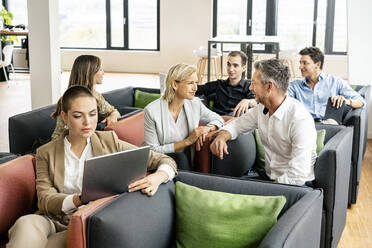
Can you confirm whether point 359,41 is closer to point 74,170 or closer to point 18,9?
point 74,170

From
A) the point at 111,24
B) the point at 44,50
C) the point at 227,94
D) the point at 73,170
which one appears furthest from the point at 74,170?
the point at 111,24

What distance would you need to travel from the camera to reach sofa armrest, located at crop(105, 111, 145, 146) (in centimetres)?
369

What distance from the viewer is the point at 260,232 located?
7.10 feet

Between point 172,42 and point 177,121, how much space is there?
9.18 m

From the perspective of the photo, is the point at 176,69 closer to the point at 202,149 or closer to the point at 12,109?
the point at 202,149

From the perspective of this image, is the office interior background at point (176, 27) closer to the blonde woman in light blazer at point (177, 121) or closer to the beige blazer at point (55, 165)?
the blonde woman in light blazer at point (177, 121)

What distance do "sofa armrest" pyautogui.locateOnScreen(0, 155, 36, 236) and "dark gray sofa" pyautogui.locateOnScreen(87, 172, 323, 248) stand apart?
2.16 ft

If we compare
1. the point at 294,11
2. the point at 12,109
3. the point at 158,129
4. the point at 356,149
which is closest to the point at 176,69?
the point at 158,129

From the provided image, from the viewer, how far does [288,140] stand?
9.62 feet

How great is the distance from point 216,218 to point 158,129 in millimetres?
1123

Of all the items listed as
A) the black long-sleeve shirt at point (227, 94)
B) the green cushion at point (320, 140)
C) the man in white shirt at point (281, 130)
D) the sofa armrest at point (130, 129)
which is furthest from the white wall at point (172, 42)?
the man in white shirt at point (281, 130)

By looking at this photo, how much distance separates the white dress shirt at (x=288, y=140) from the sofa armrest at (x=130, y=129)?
866mm

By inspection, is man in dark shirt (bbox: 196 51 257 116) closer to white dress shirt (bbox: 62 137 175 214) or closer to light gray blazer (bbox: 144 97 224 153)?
light gray blazer (bbox: 144 97 224 153)

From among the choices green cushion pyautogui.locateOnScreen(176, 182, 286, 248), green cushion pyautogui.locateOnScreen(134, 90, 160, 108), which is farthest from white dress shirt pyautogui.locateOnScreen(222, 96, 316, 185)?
green cushion pyautogui.locateOnScreen(134, 90, 160, 108)
